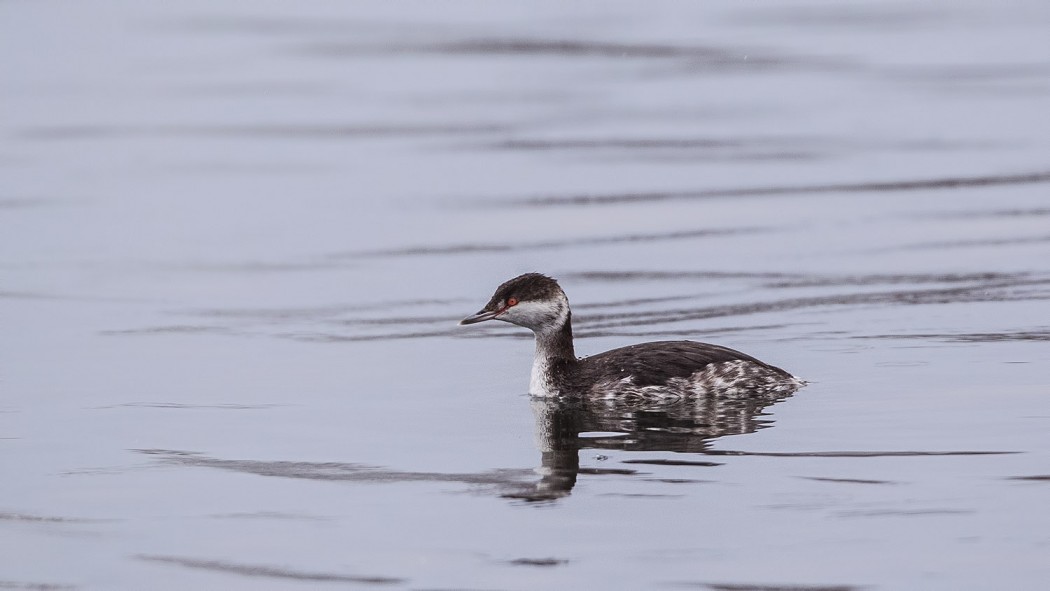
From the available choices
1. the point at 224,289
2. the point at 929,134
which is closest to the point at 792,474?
the point at 224,289

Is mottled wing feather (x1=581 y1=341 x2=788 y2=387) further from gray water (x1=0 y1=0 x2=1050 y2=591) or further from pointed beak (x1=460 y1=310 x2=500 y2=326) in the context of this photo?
pointed beak (x1=460 y1=310 x2=500 y2=326)

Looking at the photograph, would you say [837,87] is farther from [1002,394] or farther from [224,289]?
[1002,394]

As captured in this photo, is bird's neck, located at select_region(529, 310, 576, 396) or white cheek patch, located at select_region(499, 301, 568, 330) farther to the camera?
white cheek patch, located at select_region(499, 301, 568, 330)

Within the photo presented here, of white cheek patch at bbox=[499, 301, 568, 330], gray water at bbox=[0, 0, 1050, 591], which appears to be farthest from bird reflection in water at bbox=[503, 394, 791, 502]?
white cheek patch at bbox=[499, 301, 568, 330]

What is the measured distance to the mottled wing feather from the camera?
12648mm

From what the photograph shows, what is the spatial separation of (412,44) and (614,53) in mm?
3653

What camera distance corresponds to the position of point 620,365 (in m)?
12.8

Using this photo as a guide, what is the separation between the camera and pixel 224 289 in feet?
54.7

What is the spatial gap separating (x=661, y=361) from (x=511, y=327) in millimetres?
3115

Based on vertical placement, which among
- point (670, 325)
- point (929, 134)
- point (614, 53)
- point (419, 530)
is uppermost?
point (614, 53)

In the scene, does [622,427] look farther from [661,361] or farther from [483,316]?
[483,316]

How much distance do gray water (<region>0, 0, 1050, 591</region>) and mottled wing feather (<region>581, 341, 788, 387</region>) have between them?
10.4 inches

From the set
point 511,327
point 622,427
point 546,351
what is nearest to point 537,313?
point 546,351

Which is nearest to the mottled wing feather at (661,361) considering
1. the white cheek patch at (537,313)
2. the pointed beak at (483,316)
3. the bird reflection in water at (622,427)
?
the bird reflection in water at (622,427)
